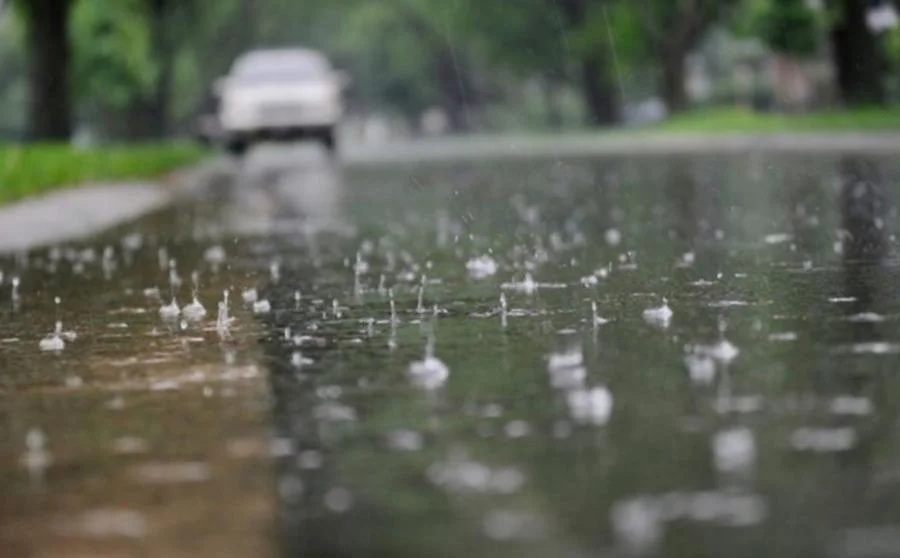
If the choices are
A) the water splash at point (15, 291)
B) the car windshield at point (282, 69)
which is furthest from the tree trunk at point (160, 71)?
the water splash at point (15, 291)

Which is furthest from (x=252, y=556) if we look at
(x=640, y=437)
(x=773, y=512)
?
(x=640, y=437)

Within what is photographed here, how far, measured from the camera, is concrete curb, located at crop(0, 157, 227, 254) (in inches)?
711

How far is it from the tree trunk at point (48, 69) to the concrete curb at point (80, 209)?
4129mm

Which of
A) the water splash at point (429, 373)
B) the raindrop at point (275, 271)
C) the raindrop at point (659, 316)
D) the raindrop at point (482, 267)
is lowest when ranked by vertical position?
the water splash at point (429, 373)

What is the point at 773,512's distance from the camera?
475 cm

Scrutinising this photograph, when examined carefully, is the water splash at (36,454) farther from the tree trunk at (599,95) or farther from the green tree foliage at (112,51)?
the tree trunk at (599,95)

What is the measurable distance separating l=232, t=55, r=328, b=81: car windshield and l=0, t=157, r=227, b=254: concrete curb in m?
10.9

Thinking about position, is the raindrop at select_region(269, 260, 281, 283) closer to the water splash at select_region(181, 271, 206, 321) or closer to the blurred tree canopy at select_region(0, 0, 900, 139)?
the water splash at select_region(181, 271, 206, 321)

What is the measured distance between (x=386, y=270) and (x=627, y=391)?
6141 mm

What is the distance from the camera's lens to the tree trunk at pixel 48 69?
3528cm

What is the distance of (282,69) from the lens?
144 ft

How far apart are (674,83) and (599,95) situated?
15.7 m

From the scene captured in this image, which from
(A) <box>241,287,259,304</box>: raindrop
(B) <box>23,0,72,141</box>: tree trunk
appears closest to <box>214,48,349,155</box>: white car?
(B) <box>23,0,72,141</box>: tree trunk

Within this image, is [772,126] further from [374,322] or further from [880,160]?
[374,322]
